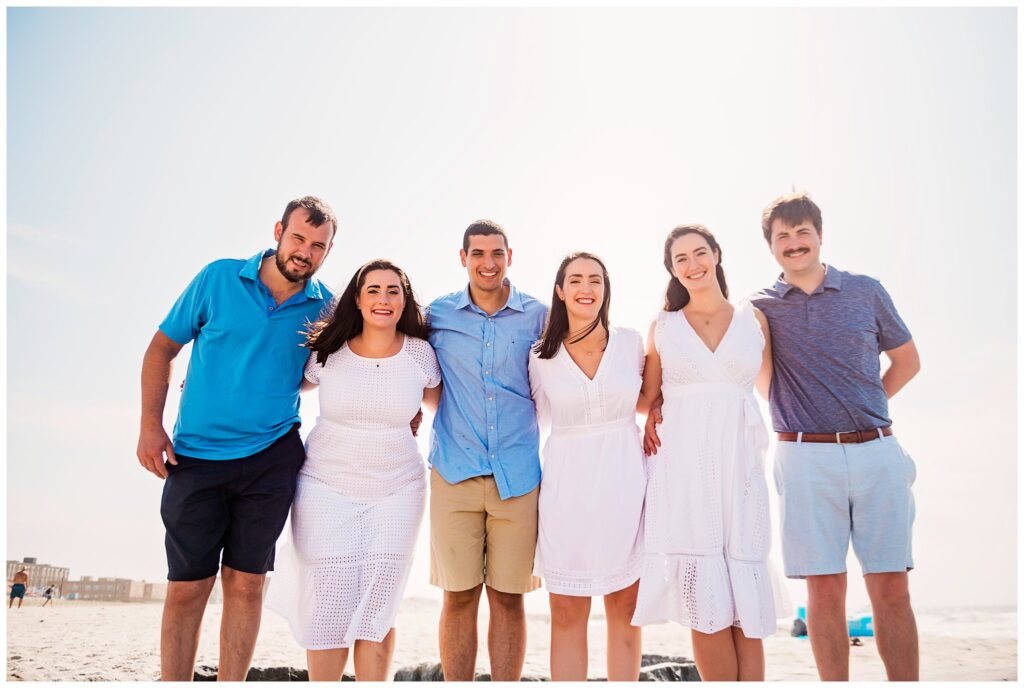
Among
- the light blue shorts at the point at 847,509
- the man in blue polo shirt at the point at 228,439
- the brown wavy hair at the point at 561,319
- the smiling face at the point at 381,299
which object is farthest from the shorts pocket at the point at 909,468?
the man in blue polo shirt at the point at 228,439

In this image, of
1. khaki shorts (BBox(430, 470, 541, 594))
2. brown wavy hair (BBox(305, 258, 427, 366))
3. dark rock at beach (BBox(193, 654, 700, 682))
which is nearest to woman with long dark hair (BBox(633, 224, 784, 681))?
khaki shorts (BBox(430, 470, 541, 594))

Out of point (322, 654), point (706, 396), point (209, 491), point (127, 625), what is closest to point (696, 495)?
point (706, 396)

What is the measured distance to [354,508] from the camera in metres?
4.30

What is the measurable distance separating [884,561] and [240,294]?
14.7ft

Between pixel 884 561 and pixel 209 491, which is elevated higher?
pixel 209 491

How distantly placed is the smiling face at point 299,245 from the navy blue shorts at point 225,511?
120 cm

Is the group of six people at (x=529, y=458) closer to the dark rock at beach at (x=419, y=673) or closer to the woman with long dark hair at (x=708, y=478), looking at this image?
the woman with long dark hair at (x=708, y=478)

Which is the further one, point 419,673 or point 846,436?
point 419,673

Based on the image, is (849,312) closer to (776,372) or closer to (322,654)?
(776,372)

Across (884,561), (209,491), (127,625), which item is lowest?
(127,625)

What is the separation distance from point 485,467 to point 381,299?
1292 mm

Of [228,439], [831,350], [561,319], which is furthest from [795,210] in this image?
[228,439]

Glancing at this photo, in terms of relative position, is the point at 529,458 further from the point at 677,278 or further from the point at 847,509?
the point at 847,509

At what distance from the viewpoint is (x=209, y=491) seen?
14.4 feet
